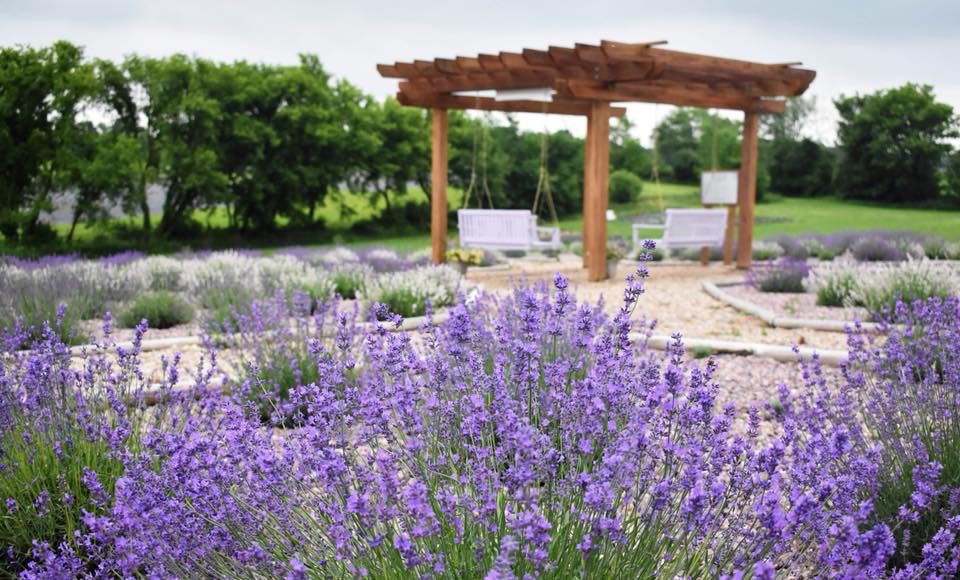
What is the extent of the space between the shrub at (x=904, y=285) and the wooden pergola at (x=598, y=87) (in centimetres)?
Result: 338

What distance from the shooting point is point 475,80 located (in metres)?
10.8

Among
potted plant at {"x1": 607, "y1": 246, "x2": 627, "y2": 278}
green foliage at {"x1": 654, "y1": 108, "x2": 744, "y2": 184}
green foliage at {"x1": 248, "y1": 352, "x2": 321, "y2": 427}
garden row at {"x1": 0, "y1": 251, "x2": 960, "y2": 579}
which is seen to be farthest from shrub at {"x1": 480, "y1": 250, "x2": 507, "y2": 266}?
green foliage at {"x1": 654, "y1": 108, "x2": 744, "y2": 184}

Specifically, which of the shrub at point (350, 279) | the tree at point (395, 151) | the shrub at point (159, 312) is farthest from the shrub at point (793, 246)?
the shrub at point (159, 312)

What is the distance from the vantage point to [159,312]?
6.98 meters

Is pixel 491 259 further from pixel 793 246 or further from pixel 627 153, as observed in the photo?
pixel 627 153

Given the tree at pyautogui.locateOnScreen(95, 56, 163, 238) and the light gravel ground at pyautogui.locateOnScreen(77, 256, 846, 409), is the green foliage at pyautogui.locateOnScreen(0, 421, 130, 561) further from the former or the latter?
the tree at pyautogui.locateOnScreen(95, 56, 163, 238)

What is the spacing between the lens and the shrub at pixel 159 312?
6.84m

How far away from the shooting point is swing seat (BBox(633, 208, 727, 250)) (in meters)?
10.7

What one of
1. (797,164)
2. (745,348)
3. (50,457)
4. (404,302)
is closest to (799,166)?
(797,164)

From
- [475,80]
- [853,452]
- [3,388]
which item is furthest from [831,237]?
[3,388]

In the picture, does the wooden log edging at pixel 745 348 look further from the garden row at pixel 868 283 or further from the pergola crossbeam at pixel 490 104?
the pergola crossbeam at pixel 490 104

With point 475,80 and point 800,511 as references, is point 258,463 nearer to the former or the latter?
point 800,511

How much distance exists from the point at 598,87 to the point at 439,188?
8.92 feet

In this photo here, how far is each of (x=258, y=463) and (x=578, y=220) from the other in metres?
21.7
